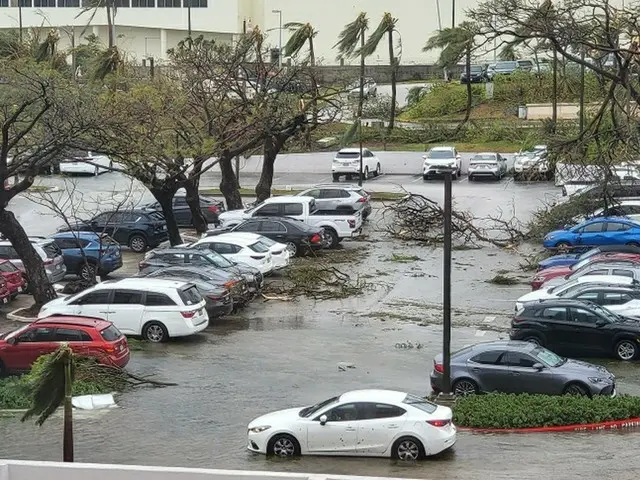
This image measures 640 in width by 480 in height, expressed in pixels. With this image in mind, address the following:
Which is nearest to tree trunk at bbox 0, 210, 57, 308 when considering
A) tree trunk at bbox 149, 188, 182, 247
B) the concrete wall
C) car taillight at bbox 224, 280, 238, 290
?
car taillight at bbox 224, 280, 238, 290

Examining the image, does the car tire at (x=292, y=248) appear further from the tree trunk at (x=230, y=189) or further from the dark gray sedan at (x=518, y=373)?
the dark gray sedan at (x=518, y=373)

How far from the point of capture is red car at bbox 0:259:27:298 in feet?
95.1

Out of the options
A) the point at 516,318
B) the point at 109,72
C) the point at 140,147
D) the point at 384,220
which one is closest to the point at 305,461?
the point at 516,318

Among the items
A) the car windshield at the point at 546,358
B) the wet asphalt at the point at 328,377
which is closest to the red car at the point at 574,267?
the wet asphalt at the point at 328,377

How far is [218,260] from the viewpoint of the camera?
29.5 meters

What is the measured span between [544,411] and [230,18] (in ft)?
238

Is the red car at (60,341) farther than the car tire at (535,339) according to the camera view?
No

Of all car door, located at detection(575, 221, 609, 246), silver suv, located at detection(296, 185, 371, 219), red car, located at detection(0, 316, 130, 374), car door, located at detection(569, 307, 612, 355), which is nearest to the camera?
red car, located at detection(0, 316, 130, 374)

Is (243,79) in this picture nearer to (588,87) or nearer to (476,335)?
(476,335)

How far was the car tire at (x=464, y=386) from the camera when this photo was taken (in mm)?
20344

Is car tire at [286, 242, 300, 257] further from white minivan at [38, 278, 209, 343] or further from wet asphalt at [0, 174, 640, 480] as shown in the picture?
white minivan at [38, 278, 209, 343]

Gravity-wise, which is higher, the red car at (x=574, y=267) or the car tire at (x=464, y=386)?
the red car at (x=574, y=267)

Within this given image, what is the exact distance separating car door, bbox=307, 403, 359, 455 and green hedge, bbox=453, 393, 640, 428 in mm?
2592

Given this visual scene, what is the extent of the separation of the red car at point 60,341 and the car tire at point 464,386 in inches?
245
